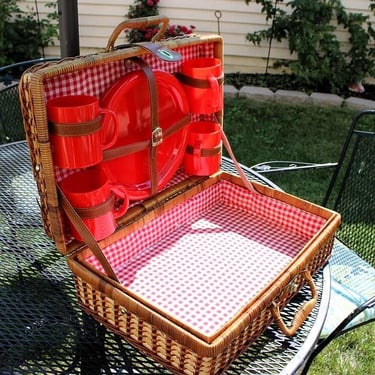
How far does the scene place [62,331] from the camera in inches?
43.3

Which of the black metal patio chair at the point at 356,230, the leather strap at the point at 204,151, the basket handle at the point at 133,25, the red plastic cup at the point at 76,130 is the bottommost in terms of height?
the black metal patio chair at the point at 356,230

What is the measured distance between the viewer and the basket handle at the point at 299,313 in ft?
→ 3.25

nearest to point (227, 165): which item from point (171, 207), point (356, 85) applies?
point (171, 207)

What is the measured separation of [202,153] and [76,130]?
0.47 m

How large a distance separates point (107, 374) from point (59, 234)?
304mm

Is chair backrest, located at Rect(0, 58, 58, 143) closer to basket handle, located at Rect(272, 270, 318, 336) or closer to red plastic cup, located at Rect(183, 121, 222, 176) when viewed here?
red plastic cup, located at Rect(183, 121, 222, 176)

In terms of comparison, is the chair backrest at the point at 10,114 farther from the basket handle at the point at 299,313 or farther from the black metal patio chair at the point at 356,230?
the basket handle at the point at 299,313

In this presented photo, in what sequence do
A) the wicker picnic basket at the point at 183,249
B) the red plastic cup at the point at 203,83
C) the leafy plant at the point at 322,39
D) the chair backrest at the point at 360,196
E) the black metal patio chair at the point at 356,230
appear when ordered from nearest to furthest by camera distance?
1. the wicker picnic basket at the point at 183,249
2. the red plastic cup at the point at 203,83
3. the black metal patio chair at the point at 356,230
4. the chair backrest at the point at 360,196
5. the leafy plant at the point at 322,39

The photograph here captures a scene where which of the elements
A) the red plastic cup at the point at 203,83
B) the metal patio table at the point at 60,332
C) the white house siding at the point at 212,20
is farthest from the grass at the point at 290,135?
the metal patio table at the point at 60,332

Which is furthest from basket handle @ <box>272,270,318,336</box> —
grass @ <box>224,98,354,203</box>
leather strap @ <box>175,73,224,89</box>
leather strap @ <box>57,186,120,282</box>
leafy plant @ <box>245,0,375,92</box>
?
leafy plant @ <box>245,0,375,92</box>

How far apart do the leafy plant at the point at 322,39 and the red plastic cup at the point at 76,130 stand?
3.32 m

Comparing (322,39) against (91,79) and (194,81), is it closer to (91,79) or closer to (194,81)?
(194,81)

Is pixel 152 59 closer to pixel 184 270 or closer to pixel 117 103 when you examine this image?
pixel 117 103

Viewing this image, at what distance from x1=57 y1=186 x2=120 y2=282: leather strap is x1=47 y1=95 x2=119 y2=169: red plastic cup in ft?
0.25
